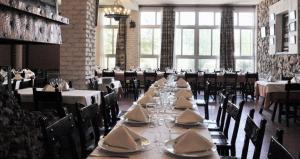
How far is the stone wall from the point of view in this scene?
10.1 meters

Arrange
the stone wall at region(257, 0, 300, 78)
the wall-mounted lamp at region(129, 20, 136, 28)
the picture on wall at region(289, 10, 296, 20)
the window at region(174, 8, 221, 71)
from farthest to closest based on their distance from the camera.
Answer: the window at region(174, 8, 221, 71) < the wall-mounted lamp at region(129, 20, 136, 28) < the stone wall at region(257, 0, 300, 78) < the picture on wall at region(289, 10, 296, 20)

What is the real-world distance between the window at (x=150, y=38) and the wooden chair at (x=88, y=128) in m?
12.0

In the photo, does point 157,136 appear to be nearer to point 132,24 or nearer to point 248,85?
point 248,85

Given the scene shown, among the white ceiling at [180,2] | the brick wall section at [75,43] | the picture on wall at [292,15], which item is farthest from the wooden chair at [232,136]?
the white ceiling at [180,2]

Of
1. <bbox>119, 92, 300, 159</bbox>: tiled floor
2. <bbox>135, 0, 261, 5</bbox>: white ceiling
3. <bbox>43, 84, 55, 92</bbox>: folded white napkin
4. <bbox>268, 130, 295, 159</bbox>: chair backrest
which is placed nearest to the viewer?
<bbox>268, 130, 295, 159</bbox>: chair backrest

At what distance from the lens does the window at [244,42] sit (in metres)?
15.4

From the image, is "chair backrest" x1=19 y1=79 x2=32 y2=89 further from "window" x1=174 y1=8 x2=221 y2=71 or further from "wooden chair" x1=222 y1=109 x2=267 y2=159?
"window" x1=174 y1=8 x2=221 y2=71

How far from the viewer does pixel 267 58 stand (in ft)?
42.4

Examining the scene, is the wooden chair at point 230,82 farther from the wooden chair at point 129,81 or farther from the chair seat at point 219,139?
the chair seat at point 219,139

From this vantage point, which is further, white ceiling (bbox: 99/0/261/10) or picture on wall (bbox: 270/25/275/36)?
white ceiling (bbox: 99/0/261/10)

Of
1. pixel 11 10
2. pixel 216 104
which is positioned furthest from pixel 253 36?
pixel 11 10

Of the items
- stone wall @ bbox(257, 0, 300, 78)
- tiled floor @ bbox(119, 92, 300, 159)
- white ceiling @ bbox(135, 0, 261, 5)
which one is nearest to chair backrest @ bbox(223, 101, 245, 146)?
tiled floor @ bbox(119, 92, 300, 159)

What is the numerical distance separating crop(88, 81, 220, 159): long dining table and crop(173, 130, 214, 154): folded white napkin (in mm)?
50

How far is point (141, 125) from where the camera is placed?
2941 millimetres
